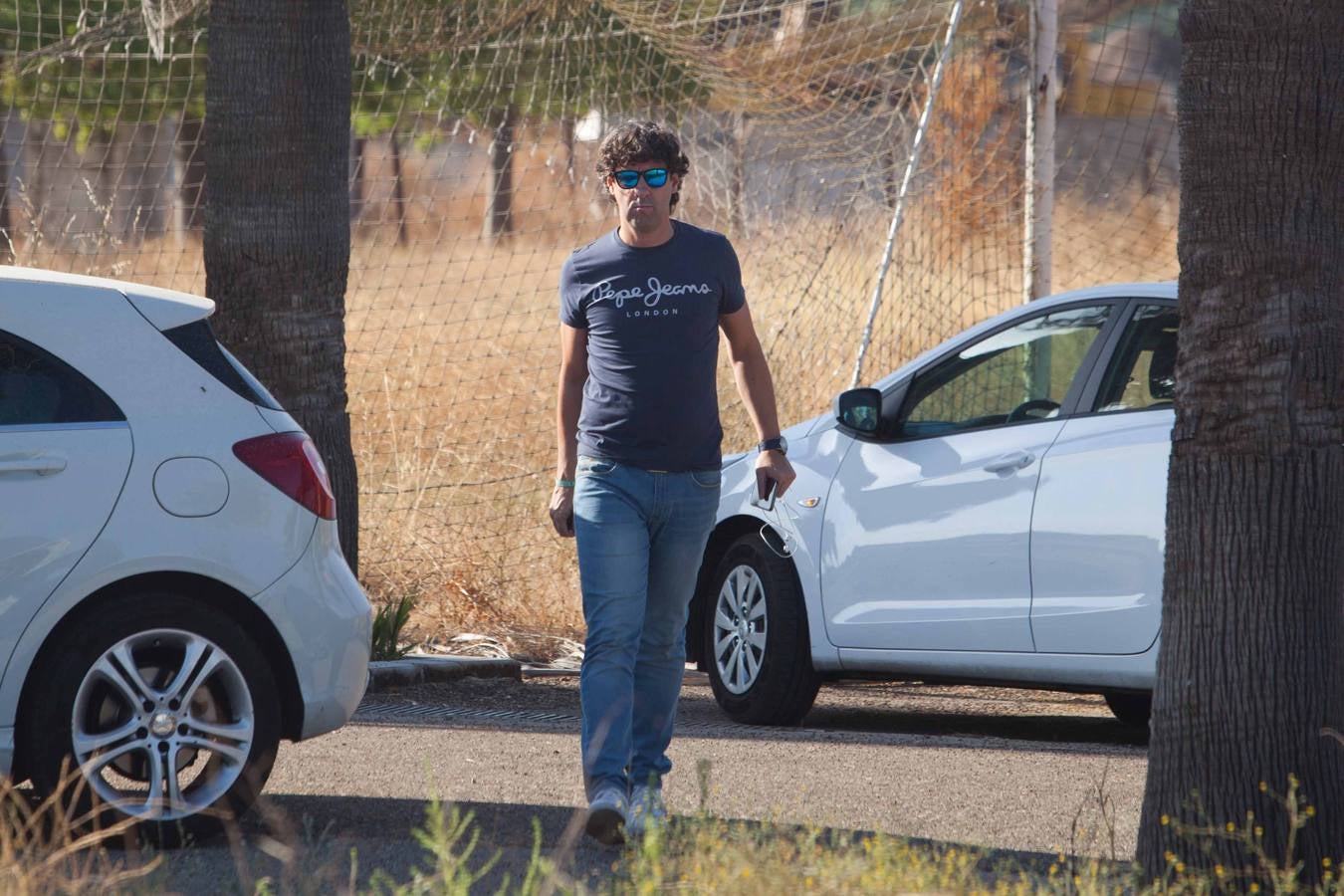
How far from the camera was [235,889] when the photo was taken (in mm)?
4684

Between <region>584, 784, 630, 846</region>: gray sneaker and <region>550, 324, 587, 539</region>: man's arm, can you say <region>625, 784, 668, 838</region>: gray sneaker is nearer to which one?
<region>584, 784, 630, 846</region>: gray sneaker

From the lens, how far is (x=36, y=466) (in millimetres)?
5199

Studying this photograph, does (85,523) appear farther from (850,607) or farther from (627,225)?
(850,607)

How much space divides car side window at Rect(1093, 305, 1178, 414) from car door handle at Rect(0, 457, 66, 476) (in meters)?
3.66

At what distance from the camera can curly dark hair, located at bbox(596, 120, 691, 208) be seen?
17.6ft

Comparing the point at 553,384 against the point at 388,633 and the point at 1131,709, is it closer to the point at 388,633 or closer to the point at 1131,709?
the point at 388,633

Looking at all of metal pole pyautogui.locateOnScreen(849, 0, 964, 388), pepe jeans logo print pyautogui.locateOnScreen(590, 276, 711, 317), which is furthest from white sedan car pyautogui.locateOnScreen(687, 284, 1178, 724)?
metal pole pyautogui.locateOnScreen(849, 0, 964, 388)

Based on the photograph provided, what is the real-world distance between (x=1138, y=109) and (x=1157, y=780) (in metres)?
10.9

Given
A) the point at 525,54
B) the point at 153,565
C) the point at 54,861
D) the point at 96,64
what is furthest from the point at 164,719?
the point at 96,64

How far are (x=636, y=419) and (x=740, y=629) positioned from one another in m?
2.94

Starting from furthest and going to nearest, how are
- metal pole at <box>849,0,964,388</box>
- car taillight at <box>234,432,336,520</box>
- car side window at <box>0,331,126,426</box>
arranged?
metal pole at <box>849,0,964,388</box>, car taillight at <box>234,432,336,520</box>, car side window at <box>0,331,126,426</box>

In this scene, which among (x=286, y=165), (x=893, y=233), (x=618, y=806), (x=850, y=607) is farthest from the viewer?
(x=893, y=233)

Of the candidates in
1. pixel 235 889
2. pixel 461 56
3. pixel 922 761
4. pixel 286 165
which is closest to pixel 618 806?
pixel 235 889

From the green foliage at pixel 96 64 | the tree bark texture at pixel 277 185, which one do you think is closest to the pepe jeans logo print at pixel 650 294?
the tree bark texture at pixel 277 185
